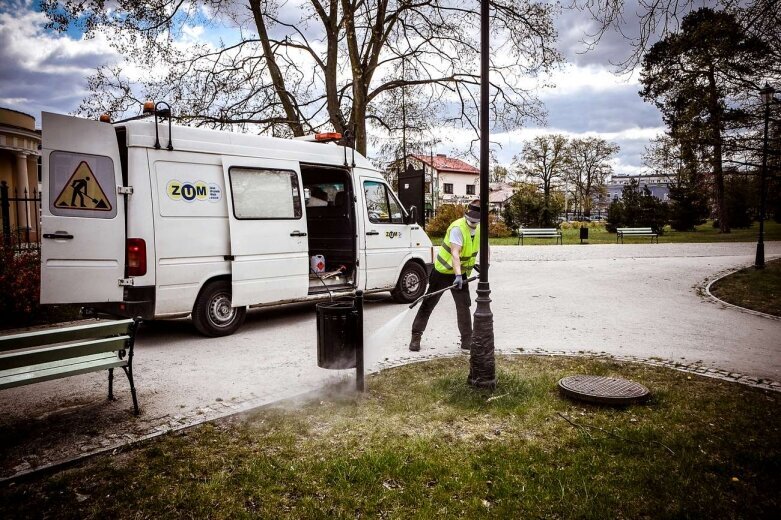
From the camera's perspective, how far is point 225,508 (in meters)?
2.94

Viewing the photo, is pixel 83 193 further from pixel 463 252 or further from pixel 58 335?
pixel 463 252

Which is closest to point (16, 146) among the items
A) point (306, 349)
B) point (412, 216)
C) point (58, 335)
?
point (412, 216)

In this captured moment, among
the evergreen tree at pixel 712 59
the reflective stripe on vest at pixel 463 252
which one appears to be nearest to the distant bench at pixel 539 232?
the evergreen tree at pixel 712 59

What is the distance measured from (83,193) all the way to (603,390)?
6.31 meters

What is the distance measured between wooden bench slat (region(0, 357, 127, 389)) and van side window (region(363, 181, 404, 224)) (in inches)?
215

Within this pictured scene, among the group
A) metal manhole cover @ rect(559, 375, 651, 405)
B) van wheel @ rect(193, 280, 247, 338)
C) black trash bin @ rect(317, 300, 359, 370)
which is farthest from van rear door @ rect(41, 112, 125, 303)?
metal manhole cover @ rect(559, 375, 651, 405)

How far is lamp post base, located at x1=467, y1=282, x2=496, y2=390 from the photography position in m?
4.78

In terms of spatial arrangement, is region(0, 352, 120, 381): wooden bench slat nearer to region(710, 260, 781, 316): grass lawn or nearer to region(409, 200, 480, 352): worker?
region(409, 200, 480, 352): worker

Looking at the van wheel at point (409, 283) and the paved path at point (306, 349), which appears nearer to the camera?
the paved path at point (306, 349)

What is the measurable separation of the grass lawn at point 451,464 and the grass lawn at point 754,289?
570 centimetres

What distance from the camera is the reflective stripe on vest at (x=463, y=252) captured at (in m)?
6.03

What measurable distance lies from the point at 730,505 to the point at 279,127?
49.4 feet

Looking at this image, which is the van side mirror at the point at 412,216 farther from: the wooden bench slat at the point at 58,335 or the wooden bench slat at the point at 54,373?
the wooden bench slat at the point at 54,373

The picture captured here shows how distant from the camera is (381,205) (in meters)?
9.28
